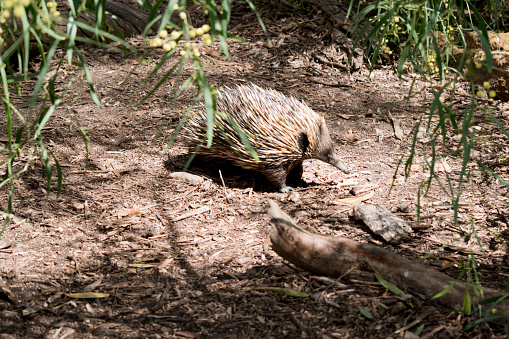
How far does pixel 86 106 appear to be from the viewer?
5535 mm

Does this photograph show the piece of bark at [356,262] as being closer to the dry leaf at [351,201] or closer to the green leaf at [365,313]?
the green leaf at [365,313]

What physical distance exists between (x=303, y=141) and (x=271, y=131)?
308 mm

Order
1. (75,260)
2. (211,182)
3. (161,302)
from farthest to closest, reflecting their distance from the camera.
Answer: (211,182), (75,260), (161,302)

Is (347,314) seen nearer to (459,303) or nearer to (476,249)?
(459,303)

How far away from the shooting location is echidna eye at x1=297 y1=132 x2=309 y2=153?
14.1 feet

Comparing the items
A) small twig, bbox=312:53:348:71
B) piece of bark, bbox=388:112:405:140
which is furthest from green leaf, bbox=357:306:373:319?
small twig, bbox=312:53:348:71

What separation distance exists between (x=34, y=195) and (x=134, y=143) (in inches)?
52.1

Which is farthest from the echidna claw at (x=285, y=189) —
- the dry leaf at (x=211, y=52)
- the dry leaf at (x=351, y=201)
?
the dry leaf at (x=211, y=52)

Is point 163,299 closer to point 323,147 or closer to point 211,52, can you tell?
point 323,147

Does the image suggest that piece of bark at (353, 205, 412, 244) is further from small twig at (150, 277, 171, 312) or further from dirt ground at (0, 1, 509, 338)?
small twig at (150, 277, 171, 312)

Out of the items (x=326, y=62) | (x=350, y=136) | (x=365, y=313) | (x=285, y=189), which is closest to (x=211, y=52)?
(x=326, y=62)

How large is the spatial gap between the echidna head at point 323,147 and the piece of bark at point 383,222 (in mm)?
806

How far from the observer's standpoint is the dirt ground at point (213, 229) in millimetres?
2422

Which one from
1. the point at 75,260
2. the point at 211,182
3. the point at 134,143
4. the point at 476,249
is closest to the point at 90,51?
the point at 134,143
